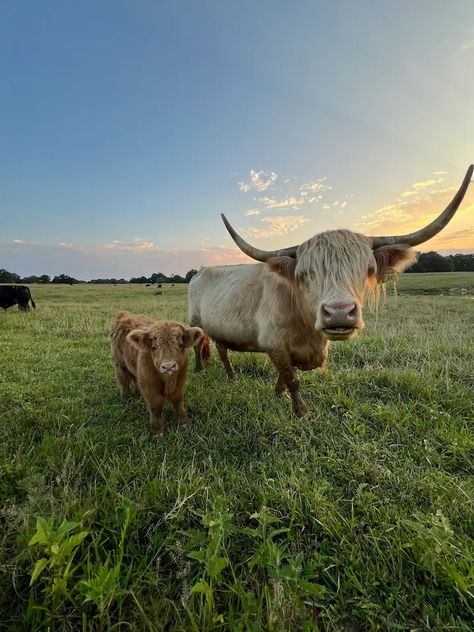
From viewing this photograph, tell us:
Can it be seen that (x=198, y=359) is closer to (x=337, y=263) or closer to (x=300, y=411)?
(x=300, y=411)

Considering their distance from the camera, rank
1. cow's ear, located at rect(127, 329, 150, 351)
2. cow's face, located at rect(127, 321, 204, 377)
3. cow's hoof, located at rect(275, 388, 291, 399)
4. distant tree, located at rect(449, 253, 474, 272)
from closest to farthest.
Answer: cow's face, located at rect(127, 321, 204, 377) < cow's ear, located at rect(127, 329, 150, 351) < cow's hoof, located at rect(275, 388, 291, 399) < distant tree, located at rect(449, 253, 474, 272)

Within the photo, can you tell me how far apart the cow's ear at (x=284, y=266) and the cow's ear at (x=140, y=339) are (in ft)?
5.59

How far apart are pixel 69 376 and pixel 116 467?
3.43 m

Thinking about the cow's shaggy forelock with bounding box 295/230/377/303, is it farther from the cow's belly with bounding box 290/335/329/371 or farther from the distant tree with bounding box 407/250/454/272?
the distant tree with bounding box 407/250/454/272

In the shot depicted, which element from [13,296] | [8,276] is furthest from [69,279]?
[13,296]

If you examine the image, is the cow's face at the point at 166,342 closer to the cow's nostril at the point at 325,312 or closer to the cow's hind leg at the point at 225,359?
the cow's nostril at the point at 325,312

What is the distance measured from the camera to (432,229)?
359 cm

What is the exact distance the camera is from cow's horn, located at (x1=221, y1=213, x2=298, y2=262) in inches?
158

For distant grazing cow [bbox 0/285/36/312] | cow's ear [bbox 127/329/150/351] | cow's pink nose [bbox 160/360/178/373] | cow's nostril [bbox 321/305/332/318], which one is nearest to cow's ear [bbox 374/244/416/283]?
cow's nostril [bbox 321/305/332/318]

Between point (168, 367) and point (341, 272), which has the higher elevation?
point (341, 272)

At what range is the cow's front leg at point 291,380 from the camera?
4.03m

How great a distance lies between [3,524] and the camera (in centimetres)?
209

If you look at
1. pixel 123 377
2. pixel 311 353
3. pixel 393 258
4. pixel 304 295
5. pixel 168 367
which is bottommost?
pixel 123 377

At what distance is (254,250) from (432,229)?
203cm
